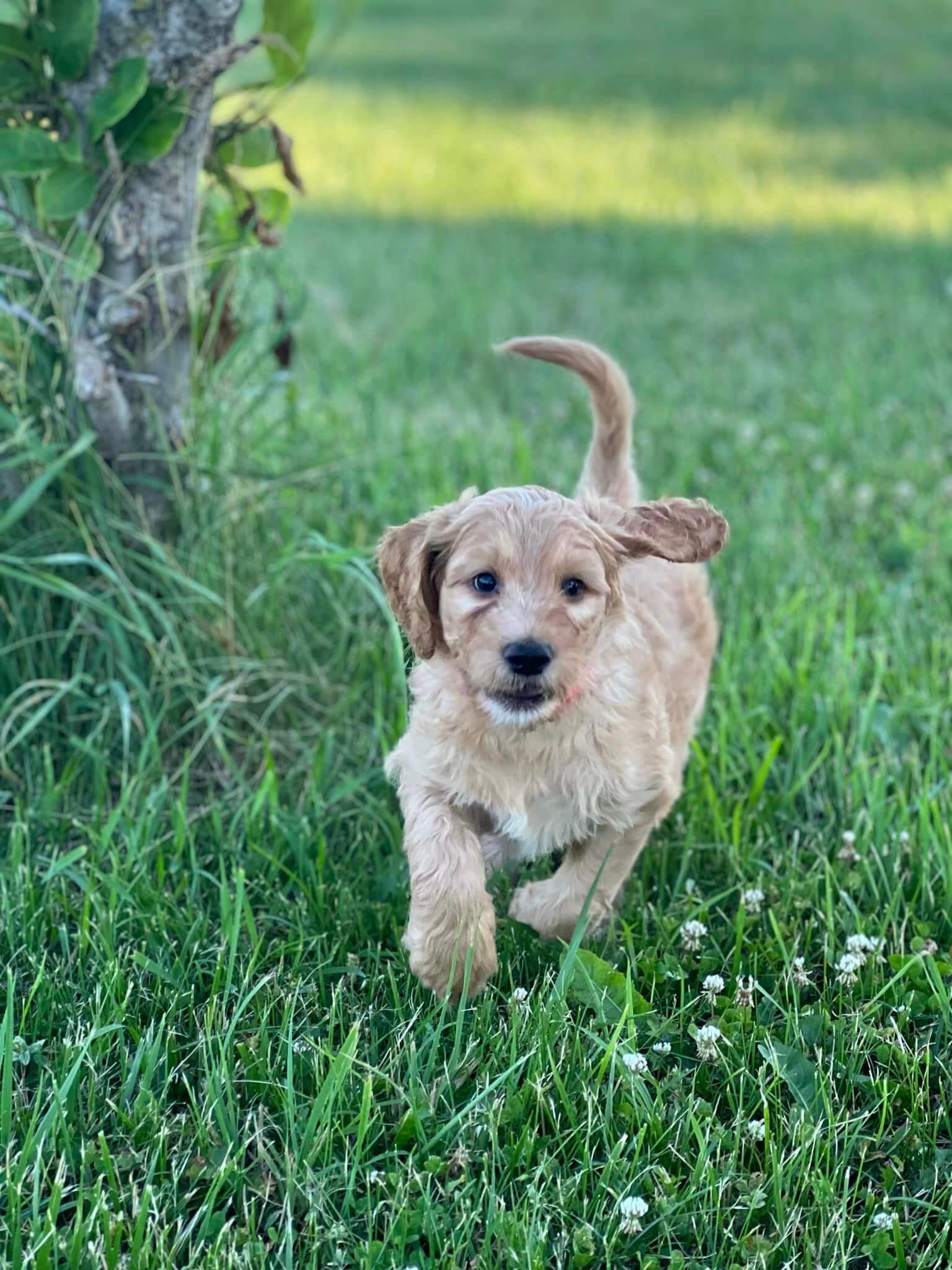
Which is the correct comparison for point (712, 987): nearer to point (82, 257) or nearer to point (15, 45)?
point (82, 257)

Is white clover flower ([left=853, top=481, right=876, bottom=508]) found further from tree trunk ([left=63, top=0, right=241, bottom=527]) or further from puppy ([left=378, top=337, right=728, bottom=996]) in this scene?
tree trunk ([left=63, top=0, right=241, bottom=527])

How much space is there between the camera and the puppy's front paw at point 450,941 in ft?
Answer: 8.31

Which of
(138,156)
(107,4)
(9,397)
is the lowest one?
(9,397)

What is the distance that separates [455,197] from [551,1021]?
9010 millimetres

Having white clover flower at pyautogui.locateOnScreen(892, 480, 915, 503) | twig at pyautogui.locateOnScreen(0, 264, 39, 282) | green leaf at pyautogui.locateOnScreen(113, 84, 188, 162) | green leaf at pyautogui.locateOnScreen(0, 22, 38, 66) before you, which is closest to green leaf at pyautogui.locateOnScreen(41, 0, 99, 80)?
green leaf at pyautogui.locateOnScreen(0, 22, 38, 66)

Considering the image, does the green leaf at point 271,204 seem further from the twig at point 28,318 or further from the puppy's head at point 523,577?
the puppy's head at point 523,577

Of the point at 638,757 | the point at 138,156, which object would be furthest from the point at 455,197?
the point at 638,757

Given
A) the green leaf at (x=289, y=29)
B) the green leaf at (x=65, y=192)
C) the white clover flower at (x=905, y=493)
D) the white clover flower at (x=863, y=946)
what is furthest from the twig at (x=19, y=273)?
the white clover flower at (x=905, y=493)

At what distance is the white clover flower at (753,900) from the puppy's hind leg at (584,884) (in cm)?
26

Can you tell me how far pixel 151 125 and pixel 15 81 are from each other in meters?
0.34

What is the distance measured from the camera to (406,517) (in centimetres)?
439

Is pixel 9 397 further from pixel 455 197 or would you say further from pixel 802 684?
pixel 455 197

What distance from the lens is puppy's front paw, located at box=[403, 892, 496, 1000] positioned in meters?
2.53

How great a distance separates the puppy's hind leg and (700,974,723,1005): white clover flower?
263 mm
